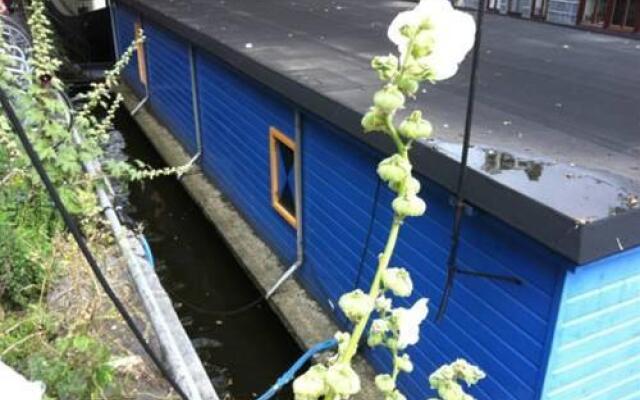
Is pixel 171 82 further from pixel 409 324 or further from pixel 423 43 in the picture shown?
pixel 423 43

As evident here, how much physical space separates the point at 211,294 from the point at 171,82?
4.47 meters

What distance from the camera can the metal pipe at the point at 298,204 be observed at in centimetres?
599

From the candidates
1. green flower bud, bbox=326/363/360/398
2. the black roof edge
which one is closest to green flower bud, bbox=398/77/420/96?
green flower bud, bbox=326/363/360/398

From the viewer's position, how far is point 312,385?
779 millimetres

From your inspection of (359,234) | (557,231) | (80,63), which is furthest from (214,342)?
(80,63)

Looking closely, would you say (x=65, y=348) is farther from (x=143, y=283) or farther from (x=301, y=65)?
(x=301, y=65)

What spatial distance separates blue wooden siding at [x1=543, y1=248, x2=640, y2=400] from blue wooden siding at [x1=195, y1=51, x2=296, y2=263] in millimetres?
3561

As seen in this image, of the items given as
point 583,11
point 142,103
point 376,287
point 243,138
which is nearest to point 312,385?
point 376,287

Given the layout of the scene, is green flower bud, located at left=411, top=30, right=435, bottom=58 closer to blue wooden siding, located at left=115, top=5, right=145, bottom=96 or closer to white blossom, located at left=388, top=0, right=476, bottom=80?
white blossom, located at left=388, top=0, right=476, bottom=80

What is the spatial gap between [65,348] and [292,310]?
3.51 meters

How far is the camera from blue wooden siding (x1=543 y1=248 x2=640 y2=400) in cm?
332

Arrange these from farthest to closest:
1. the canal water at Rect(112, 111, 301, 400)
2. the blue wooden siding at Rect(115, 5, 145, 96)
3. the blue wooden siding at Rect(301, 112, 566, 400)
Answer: the blue wooden siding at Rect(115, 5, 145, 96) → the canal water at Rect(112, 111, 301, 400) → the blue wooden siding at Rect(301, 112, 566, 400)

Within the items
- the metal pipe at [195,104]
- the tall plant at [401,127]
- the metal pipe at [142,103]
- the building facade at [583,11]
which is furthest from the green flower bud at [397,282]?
the metal pipe at [142,103]

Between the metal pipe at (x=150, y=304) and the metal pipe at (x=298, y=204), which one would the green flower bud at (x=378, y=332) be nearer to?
the metal pipe at (x=150, y=304)
